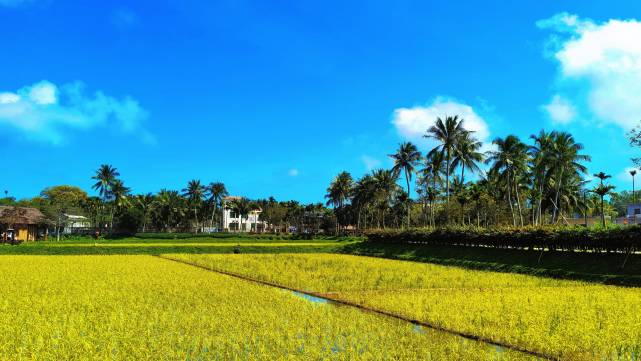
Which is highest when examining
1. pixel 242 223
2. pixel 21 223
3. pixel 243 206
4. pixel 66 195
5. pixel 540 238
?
pixel 66 195

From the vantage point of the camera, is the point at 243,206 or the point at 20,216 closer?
the point at 20,216

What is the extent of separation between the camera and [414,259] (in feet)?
135

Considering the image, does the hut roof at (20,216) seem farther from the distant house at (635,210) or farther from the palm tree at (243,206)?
the distant house at (635,210)

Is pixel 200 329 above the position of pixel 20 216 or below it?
below

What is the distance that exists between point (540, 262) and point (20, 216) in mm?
63139

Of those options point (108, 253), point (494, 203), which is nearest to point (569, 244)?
point (108, 253)

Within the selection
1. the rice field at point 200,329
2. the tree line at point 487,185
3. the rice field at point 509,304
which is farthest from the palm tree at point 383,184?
the rice field at point 200,329

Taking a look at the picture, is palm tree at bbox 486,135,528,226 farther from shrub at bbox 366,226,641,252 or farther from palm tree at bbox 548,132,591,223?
shrub at bbox 366,226,641,252

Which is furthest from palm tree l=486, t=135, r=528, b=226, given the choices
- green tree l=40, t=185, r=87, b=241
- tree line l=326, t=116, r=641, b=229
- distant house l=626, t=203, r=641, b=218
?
green tree l=40, t=185, r=87, b=241

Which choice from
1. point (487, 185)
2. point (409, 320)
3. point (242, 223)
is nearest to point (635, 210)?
point (487, 185)

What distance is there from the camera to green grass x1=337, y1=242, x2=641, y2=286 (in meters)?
25.3

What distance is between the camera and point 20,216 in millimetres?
64312

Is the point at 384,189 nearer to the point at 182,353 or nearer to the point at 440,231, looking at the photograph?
the point at 440,231

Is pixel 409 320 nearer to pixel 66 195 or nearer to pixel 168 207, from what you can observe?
pixel 168 207
